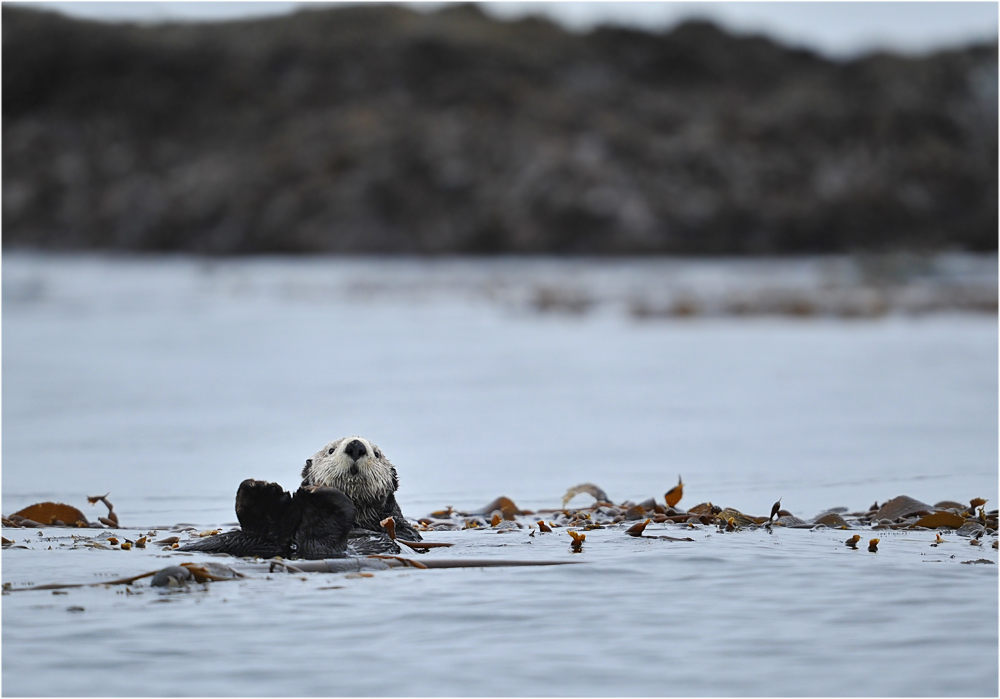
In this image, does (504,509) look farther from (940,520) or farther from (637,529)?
(940,520)

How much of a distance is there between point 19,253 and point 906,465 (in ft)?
164

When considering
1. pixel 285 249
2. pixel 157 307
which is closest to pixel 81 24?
pixel 285 249

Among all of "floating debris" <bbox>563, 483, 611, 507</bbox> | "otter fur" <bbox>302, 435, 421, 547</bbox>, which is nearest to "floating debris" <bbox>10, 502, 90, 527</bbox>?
"otter fur" <bbox>302, 435, 421, 547</bbox>

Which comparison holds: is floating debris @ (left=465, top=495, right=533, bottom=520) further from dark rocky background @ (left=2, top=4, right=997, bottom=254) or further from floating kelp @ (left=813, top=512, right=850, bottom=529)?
dark rocky background @ (left=2, top=4, right=997, bottom=254)

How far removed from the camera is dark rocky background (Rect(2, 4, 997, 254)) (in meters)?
52.8

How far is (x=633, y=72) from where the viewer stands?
222 ft

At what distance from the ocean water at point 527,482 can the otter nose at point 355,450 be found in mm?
660

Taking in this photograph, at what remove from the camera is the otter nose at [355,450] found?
4.88 m

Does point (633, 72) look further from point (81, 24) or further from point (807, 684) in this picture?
point (807, 684)

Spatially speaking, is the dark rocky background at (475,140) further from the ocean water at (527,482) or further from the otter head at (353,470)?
the otter head at (353,470)

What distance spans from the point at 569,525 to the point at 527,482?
1440mm

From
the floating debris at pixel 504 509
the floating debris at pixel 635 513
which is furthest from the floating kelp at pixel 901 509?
the floating debris at pixel 504 509

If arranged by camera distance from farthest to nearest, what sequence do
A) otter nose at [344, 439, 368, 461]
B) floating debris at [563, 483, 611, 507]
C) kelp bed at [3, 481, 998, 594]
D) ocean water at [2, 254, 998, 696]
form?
floating debris at [563, 483, 611, 507]
otter nose at [344, 439, 368, 461]
kelp bed at [3, 481, 998, 594]
ocean water at [2, 254, 998, 696]

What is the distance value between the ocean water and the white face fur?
0.46m
